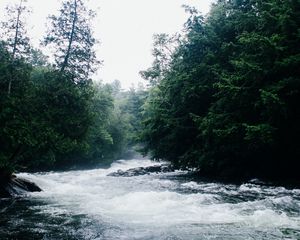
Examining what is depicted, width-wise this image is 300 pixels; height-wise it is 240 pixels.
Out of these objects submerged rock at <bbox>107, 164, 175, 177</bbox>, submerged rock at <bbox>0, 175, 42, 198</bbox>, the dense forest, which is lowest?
submerged rock at <bbox>107, 164, 175, 177</bbox>

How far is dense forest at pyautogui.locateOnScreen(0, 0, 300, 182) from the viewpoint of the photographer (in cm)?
1670

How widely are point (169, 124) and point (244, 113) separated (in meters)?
8.14

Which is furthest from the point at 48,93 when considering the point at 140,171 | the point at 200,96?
the point at 140,171

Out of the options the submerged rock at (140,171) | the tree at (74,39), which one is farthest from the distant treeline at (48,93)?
the submerged rock at (140,171)

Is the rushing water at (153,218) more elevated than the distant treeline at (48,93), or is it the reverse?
the distant treeline at (48,93)

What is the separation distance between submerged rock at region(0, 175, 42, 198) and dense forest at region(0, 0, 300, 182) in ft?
1.88

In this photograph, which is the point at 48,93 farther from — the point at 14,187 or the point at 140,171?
the point at 140,171

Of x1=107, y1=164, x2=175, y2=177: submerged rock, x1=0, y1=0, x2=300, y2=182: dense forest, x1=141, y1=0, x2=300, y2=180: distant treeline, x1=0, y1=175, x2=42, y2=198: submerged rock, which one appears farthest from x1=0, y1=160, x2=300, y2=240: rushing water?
x1=107, y1=164, x2=175, y2=177: submerged rock

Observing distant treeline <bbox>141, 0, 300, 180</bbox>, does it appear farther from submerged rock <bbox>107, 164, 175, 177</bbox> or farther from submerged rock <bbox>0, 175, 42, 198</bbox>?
submerged rock <bbox>0, 175, 42, 198</bbox>

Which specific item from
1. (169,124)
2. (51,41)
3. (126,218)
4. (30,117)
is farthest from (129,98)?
(126,218)

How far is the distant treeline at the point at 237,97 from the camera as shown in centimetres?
1888

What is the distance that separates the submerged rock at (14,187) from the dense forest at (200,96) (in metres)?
0.57

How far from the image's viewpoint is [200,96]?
28.4 m

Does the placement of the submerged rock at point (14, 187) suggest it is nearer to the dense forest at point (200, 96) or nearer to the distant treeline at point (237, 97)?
the dense forest at point (200, 96)
